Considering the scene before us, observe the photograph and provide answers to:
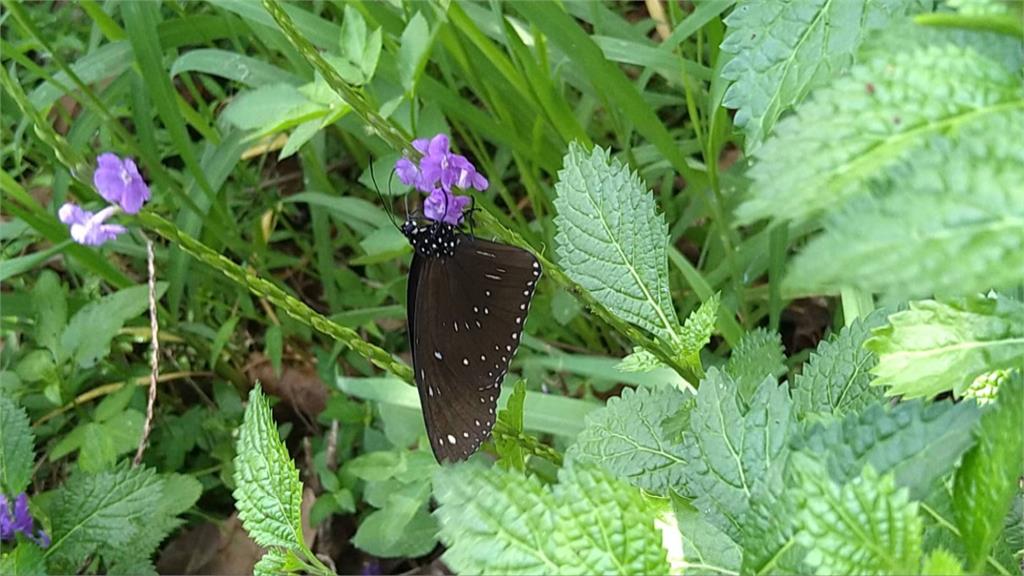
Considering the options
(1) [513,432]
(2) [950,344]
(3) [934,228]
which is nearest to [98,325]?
(1) [513,432]

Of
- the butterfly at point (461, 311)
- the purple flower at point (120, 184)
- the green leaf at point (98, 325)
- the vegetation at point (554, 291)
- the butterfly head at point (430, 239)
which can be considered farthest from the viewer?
the green leaf at point (98, 325)

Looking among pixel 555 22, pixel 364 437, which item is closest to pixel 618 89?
pixel 555 22

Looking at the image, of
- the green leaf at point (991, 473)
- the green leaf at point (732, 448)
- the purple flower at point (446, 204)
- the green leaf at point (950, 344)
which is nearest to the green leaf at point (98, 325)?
the purple flower at point (446, 204)

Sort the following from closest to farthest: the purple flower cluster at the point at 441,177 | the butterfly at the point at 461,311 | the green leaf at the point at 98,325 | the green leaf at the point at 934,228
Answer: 1. the green leaf at the point at 934,228
2. the purple flower cluster at the point at 441,177
3. the butterfly at the point at 461,311
4. the green leaf at the point at 98,325

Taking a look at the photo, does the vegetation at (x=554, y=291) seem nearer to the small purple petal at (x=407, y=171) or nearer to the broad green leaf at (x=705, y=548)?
the broad green leaf at (x=705, y=548)

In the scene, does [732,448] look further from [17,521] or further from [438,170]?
[17,521]

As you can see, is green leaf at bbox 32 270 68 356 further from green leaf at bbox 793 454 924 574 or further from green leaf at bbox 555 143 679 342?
green leaf at bbox 793 454 924 574
